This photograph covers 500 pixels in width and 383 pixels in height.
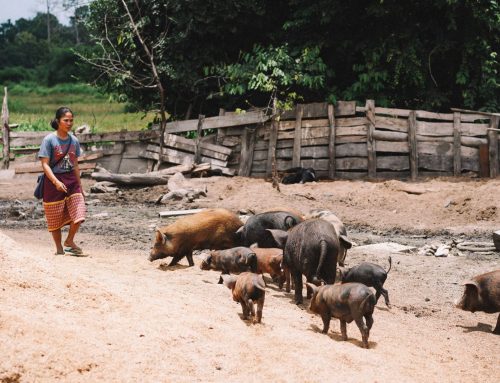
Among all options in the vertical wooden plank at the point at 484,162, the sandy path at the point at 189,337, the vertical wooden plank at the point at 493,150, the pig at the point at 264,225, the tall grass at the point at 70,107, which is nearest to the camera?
the sandy path at the point at 189,337

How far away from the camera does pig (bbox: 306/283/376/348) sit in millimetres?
6398

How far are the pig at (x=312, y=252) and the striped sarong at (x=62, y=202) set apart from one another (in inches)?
105

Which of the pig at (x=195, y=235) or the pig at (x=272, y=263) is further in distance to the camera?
the pig at (x=195, y=235)

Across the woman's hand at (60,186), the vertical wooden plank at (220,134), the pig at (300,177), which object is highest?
the vertical wooden plank at (220,134)

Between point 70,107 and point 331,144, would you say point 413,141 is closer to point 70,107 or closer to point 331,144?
point 331,144

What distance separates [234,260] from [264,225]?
1124 mm

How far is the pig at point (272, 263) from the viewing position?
864cm

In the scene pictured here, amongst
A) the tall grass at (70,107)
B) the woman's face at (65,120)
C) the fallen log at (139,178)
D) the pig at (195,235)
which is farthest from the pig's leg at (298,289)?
the tall grass at (70,107)

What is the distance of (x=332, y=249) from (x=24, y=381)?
13.1ft

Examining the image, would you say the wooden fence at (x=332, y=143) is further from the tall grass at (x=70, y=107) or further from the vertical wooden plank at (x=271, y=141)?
the tall grass at (x=70, y=107)

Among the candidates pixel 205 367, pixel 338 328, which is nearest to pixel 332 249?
pixel 338 328

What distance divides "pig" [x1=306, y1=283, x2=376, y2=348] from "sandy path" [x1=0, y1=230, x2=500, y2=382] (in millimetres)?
178

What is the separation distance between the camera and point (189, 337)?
5.55 meters

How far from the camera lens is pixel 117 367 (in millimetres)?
4875
